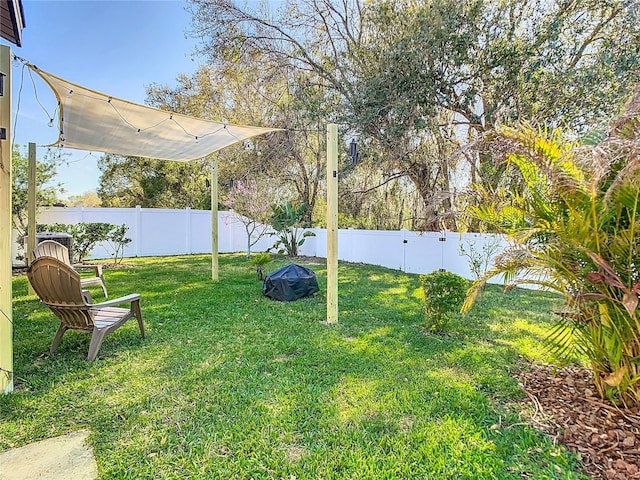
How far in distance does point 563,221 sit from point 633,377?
115 cm

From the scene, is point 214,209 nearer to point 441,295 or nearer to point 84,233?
point 84,233

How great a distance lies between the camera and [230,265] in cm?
1066

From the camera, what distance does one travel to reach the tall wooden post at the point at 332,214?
15.4ft

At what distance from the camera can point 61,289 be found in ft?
10.9

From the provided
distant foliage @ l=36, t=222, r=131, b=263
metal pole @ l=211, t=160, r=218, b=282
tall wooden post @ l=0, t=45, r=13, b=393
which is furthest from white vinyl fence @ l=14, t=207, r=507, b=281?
tall wooden post @ l=0, t=45, r=13, b=393

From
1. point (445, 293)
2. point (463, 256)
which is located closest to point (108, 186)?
point (463, 256)

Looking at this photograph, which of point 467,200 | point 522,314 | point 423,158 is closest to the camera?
point 467,200

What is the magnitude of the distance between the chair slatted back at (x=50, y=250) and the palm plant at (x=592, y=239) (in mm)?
6075

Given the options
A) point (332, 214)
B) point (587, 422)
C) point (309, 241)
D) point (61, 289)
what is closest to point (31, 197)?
point (61, 289)

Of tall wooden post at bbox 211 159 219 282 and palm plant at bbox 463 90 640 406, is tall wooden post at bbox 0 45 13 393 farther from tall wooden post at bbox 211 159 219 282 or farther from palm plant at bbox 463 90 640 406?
tall wooden post at bbox 211 159 219 282

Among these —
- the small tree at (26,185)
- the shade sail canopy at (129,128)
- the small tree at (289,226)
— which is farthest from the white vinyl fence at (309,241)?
the shade sail canopy at (129,128)

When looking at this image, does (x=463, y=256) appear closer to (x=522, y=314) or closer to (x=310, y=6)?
(x=522, y=314)

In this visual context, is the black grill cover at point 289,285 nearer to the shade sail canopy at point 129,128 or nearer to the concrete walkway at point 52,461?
the shade sail canopy at point 129,128

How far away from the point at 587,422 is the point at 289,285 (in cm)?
457
